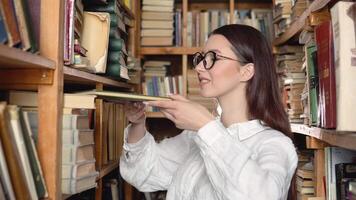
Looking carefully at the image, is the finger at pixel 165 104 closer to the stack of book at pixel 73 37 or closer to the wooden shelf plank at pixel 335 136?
the stack of book at pixel 73 37

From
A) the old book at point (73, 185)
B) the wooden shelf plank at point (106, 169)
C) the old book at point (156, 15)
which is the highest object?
the old book at point (156, 15)

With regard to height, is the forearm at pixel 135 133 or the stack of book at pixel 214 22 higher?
the stack of book at pixel 214 22

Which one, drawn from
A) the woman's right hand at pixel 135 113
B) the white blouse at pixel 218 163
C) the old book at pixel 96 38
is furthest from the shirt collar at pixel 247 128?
the old book at pixel 96 38

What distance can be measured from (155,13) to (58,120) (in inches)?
68.4

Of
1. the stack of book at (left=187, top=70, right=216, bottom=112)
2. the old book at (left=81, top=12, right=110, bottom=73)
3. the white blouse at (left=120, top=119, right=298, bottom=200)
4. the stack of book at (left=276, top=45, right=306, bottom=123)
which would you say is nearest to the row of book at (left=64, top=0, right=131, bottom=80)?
the old book at (left=81, top=12, right=110, bottom=73)

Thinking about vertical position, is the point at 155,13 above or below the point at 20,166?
above

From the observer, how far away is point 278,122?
133 cm

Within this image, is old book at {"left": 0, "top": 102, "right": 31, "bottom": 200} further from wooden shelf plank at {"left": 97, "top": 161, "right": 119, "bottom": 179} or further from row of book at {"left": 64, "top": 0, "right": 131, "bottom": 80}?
wooden shelf plank at {"left": 97, "top": 161, "right": 119, "bottom": 179}

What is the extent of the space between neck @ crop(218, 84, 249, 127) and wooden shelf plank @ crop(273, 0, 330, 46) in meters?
0.43

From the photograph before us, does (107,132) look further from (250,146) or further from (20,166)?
(20,166)

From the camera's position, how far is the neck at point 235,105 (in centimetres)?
134

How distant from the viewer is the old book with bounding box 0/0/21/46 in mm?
902

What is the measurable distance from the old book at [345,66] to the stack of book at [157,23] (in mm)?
1717

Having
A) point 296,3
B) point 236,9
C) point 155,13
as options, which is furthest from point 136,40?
point 296,3
